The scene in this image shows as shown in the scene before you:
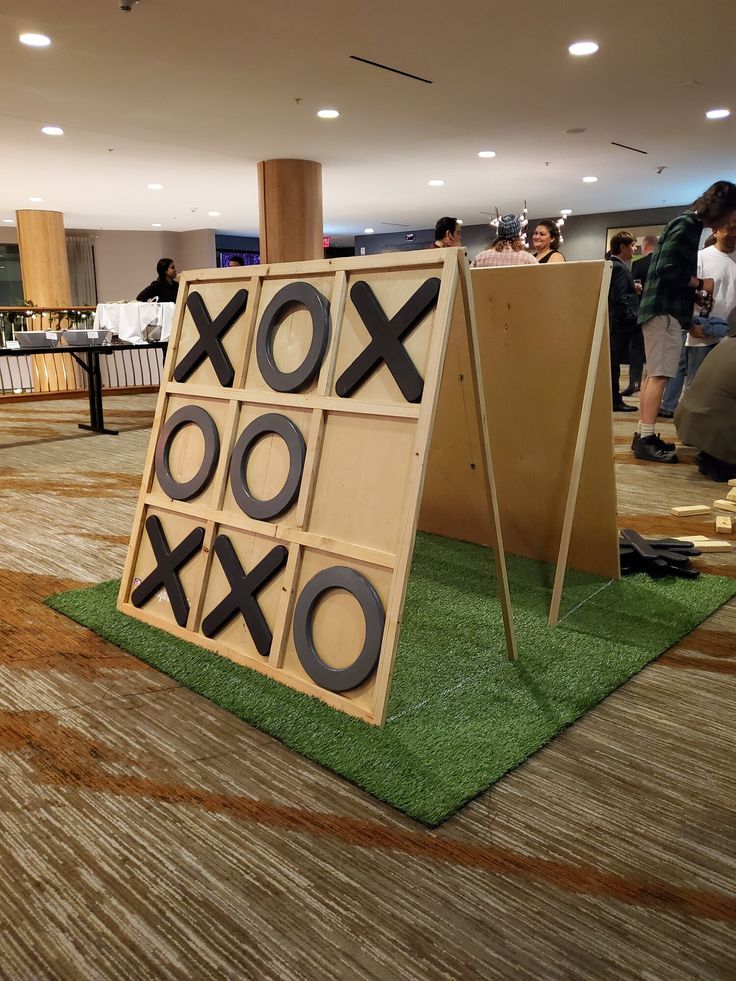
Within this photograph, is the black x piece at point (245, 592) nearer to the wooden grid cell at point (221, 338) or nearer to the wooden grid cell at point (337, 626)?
the wooden grid cell at point (337, 626)

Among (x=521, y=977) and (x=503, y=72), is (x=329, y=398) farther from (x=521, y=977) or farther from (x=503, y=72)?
(x=503, y=72)

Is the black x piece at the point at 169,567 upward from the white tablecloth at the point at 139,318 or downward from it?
downward

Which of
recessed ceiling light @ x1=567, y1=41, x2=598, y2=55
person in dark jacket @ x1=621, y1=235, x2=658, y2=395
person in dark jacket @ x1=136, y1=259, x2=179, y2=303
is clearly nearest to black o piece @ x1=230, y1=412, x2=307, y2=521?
recessed ceiling light @ x1=567, y1=41, x2=598, y2=55

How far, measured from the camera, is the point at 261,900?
4.16ft

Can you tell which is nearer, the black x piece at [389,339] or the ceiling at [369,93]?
the black x piece at [389,339]

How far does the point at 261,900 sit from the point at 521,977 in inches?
17.0

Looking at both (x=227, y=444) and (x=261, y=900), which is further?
(x=227, y=444)

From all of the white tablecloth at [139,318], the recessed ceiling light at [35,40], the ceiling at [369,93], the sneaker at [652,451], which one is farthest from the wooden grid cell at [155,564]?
the white tablecloth at [139,318]

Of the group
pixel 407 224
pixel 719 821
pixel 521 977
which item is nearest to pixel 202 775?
pixel 521 977

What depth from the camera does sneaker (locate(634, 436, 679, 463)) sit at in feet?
15.9

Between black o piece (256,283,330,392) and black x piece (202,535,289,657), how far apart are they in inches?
17.1

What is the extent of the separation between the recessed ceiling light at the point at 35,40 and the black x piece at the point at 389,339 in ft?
16.0

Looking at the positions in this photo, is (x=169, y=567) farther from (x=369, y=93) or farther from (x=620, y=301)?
(x=369, y=93)

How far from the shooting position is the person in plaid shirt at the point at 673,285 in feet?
14.4
